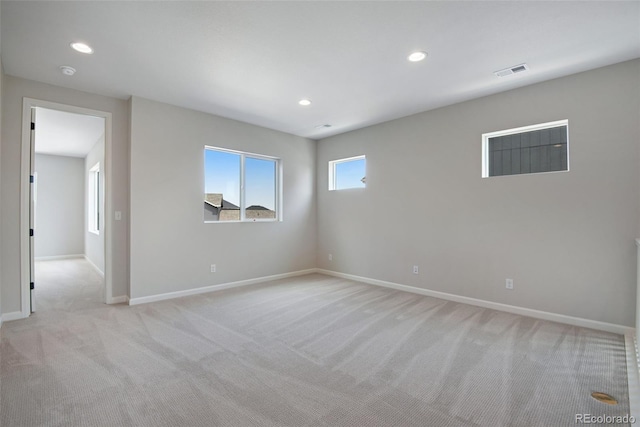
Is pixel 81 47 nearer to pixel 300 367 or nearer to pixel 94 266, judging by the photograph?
pixel 300 367

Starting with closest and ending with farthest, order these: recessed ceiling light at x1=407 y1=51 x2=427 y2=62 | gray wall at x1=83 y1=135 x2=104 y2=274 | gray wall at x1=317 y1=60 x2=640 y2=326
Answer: recessed ceiling light at x1=407 y1=51 x2=427 y2=62, gray wall at x1=317 y1=60 x2=640 y2=326, gray wall at x1=83 y1=135 x2=104 y2=274

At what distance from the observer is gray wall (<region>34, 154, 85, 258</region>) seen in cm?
775

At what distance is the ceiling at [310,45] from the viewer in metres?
2.26

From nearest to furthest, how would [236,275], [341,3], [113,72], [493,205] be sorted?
[341,3] < [113,72] < [493,205] < [236,275]

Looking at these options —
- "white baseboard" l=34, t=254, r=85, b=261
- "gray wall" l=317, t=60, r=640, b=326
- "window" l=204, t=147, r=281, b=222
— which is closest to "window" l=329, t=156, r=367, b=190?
"gray wall" l=317, t=60, r=640, b=326


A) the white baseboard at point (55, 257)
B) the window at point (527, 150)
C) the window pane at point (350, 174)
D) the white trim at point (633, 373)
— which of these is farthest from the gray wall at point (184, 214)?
the white baseboard at point (55, 257)

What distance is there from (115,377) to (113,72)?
3018 millimetres

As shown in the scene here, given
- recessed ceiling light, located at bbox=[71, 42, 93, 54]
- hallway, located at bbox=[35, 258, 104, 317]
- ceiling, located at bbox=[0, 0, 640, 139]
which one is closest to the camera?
ceiling, located at bbox=[0, 0, 640, 139]

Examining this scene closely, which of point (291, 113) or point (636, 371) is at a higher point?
point (291, 113)

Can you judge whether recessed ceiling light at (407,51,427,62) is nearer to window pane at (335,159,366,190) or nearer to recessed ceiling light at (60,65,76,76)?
window pane at (335,159,366,190)

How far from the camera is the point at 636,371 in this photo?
2.20 meters

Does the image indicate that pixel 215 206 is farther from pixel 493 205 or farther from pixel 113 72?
pixel 493 205

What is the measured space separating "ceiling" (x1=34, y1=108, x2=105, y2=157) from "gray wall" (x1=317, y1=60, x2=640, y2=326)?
464 cm

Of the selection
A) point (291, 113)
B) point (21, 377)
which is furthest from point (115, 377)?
point (291, 113)
